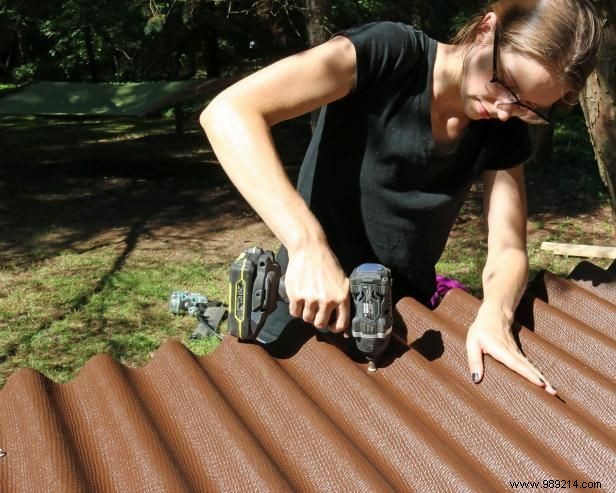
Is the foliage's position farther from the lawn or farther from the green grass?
the green grass

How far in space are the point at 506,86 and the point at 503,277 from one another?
632 mm

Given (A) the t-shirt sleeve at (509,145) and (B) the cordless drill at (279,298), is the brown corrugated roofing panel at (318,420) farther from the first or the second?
(A) the t-shirt sleeve at (509,145)

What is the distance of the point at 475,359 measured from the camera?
191 centimetres

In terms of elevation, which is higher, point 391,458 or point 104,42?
point 391,458

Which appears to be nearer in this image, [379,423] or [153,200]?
[379,423]

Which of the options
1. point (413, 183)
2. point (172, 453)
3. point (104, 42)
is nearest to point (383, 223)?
point (413, 183)

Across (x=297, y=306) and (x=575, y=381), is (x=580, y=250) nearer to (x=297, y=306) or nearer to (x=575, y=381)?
(x=575, y=381)

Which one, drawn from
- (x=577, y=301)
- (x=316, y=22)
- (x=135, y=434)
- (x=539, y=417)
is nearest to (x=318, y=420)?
(x=135, y=434)

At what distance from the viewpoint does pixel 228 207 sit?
363 inches

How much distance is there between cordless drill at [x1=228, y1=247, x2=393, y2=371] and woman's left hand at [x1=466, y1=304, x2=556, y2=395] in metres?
0.25

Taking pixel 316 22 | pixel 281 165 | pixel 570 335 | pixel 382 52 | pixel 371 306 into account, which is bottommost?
pixel 316 22

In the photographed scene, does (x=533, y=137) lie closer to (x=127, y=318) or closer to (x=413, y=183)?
(x=413, y=183)

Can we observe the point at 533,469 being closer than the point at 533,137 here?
Yes

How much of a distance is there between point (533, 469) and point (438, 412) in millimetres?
292
